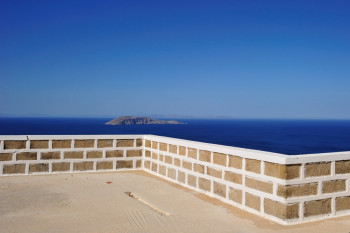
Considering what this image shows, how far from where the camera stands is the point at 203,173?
687cm

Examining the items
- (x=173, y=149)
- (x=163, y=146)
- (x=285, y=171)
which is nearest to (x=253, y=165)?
(x=285, y=171)

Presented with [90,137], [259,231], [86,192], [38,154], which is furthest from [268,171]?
[38,154]

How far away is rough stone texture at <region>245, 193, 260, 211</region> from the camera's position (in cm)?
536

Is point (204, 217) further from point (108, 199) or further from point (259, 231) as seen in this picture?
point (108, 199)

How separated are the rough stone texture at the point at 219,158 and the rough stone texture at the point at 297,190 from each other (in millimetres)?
1427

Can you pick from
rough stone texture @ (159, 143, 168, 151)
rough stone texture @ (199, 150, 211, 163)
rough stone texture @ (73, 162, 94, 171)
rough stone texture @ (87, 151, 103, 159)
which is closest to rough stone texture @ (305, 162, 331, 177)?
rough stone texture @ (199, 150, 211, 163)

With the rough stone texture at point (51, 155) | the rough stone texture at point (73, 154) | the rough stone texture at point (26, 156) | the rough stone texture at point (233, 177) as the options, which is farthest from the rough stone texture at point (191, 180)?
the rough stone texture at point (26, 156)

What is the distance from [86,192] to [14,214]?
5.93 ft

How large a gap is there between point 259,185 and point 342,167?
4.14 feet

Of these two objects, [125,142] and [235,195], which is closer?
[235,195]

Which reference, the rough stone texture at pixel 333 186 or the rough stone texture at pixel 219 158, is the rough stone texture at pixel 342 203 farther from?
the rough stone texture at pixel 219 158

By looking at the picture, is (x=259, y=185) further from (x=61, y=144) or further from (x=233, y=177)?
(x=61, y=144)

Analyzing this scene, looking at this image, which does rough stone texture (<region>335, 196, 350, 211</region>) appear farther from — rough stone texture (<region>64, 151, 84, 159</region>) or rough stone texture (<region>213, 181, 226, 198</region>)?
rough stone texture (<region>64, 151, 84, 159</region>)

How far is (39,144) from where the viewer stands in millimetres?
8719
